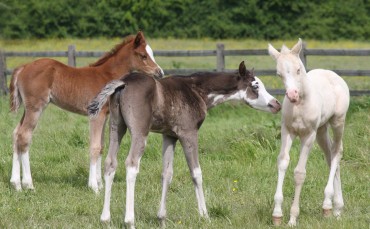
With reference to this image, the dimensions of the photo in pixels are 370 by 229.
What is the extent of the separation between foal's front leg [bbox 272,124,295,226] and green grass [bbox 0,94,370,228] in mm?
140

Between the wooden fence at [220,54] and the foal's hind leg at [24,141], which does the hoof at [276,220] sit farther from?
the wooden fence at [220,54]

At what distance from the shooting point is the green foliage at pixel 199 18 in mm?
39531

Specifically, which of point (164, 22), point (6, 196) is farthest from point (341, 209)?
point (164, 22)

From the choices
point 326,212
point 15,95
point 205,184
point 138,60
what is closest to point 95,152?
point 15,95

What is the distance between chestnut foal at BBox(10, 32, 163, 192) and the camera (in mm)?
9359

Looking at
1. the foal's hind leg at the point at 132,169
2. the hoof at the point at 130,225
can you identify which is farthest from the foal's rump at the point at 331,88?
the hoof at the point at 130,225

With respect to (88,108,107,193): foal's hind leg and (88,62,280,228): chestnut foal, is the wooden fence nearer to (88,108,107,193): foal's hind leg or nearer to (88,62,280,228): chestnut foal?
(88,108,107,193): foal's hind leg

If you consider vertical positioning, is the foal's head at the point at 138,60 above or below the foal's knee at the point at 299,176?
above

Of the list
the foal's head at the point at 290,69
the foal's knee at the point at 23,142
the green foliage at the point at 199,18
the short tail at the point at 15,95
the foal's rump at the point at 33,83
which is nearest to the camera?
the foal's head at the point at 290,69

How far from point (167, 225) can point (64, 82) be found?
3393mm

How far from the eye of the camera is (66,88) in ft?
31.8

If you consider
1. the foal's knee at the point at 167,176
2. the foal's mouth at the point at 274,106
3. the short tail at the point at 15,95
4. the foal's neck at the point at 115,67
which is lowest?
the foal's knee at the point at 167,176

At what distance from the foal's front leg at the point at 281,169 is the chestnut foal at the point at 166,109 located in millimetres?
597

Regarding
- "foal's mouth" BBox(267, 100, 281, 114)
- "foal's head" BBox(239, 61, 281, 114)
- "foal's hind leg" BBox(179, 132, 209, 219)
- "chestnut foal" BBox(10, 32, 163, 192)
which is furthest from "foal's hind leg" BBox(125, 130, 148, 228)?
"chestnut foal" BBox(10, 32, 163, 192)
